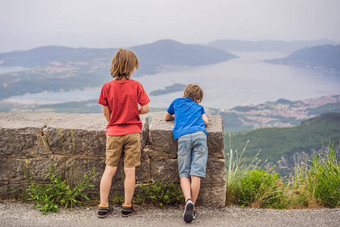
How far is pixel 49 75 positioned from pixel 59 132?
99519 millimetres

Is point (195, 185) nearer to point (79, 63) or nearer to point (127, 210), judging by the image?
point (127, 210)

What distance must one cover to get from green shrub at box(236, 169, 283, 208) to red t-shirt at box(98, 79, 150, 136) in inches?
59.6

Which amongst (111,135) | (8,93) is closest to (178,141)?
(111,135)

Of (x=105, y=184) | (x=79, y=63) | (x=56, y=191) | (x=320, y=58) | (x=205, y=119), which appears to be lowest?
(x=56, y=191)

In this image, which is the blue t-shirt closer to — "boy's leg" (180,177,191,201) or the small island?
"boy's leg" (180,177,191,201)

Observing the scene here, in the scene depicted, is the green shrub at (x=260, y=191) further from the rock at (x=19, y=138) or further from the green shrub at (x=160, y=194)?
the rock at (x=19, y=138)

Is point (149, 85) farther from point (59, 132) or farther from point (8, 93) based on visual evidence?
point (59, 132)

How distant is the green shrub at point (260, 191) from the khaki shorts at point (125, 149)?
4.43 feet

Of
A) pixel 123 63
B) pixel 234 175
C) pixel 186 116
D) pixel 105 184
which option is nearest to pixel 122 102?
pixel 123 63

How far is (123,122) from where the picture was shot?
320cm

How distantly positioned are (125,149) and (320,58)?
129 metres

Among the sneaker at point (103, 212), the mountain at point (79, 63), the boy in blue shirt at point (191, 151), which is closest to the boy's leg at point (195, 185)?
the boy in blue shirt at point (191, 151)

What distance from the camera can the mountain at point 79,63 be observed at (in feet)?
303

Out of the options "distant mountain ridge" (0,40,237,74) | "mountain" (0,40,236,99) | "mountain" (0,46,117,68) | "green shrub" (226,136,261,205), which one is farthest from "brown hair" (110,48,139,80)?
"mountain" (0,46,117,68)
